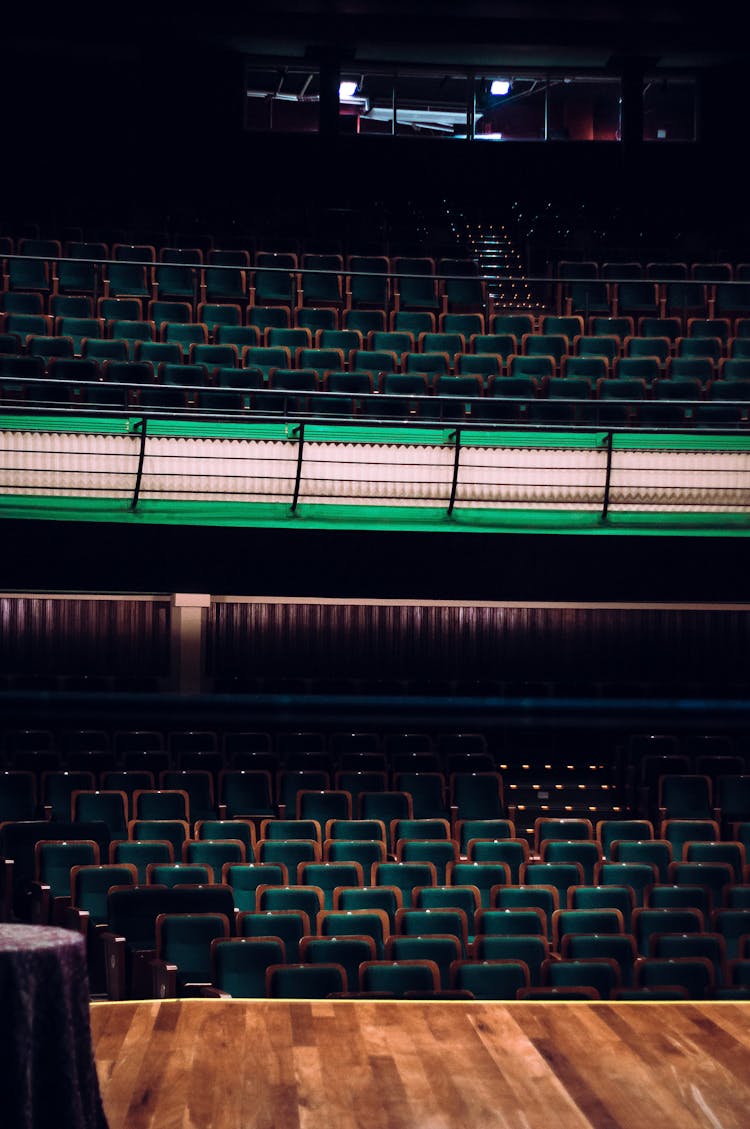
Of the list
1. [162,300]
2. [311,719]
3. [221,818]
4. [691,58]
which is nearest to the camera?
[221,818]

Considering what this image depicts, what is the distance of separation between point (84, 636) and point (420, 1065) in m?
5.47

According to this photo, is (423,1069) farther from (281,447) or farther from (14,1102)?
(281,447)

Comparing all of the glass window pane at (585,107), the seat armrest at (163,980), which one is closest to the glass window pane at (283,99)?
the glass window pane at (585,107)

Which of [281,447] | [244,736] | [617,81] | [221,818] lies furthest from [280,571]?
[617,81]

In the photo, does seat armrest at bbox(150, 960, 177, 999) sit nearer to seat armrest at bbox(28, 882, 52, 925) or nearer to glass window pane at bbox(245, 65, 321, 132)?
seat armrest at bbox(28, 882, 52, 925)

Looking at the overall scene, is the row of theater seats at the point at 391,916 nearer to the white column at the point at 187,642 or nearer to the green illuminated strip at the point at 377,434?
the green illuminated strip at the point at 377,434

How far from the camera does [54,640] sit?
302 inches

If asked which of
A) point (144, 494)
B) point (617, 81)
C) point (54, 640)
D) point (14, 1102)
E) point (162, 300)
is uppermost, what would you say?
point (617, 81)

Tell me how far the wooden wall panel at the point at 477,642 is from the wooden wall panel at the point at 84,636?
1.25 feet

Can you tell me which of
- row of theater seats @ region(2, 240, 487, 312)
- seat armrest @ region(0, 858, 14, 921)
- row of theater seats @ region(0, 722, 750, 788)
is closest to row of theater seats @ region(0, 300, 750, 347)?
row of theater seats @ region(2, 240, 487, 312)

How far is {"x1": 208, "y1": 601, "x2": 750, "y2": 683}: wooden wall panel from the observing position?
780 cm

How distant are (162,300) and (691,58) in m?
4.35

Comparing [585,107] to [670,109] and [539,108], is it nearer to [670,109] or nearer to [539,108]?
[539,108]

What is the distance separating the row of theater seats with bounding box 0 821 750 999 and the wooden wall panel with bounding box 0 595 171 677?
287cm
